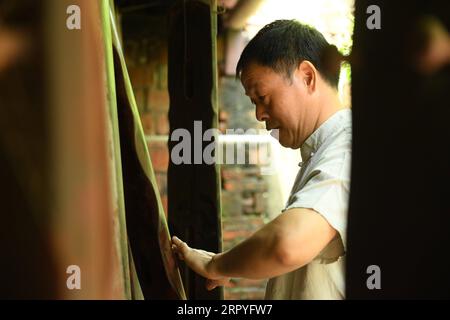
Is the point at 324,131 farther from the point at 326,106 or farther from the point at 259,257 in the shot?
the point at 259,257

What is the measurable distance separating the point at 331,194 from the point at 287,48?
0.33 metres

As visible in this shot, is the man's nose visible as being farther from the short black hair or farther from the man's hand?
the man's hand

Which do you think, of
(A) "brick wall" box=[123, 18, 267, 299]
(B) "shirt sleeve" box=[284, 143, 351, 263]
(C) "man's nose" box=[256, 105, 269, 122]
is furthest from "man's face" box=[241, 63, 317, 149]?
(A) "brick wall" box=[123, 18, 267, 299]

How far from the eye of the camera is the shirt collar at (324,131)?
3.47ft

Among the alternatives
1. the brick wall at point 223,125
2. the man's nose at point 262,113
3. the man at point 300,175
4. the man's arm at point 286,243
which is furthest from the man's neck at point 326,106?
the brick wall at point 223,125

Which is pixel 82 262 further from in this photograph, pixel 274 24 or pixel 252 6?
pixel 252 6

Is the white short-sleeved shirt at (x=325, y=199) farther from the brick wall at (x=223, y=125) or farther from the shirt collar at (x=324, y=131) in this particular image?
the brick wall at (x=223, y=125)

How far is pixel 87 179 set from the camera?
2.70ft

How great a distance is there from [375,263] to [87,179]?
18.3 inches

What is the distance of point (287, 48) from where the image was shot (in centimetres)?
108

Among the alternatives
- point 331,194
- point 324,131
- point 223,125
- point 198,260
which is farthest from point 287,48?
point 223,125

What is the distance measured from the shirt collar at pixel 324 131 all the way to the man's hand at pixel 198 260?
30cm
